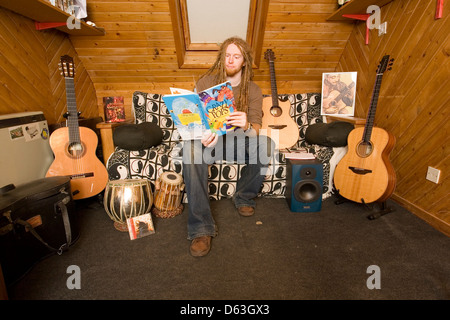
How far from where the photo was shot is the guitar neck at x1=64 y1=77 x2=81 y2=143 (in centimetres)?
170

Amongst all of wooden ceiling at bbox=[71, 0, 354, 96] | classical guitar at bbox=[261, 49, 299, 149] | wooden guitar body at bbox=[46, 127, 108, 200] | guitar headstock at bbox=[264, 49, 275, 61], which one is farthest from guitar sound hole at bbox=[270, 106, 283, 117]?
wooden guitar body at bbox=[46, 127, 108, 200]

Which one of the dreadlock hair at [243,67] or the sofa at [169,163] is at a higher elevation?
the dreadlock hair at [243,67]

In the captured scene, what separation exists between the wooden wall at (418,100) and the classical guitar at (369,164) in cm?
22

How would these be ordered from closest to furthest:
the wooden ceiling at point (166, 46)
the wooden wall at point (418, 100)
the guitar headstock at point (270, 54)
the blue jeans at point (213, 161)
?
the blue jeans at point (213, 161) < the wooden wall at point (418, 100) < the wooden ceiling at point (166, 46) < the guitar headstock at point (270, 54)

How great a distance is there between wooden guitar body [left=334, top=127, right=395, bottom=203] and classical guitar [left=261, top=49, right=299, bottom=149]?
19.2 inches

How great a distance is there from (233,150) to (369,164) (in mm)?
941

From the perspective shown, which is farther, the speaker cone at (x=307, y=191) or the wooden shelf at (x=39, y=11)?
the speaker cone at (x=307, y=191)

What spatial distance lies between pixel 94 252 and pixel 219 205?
0.88 meters

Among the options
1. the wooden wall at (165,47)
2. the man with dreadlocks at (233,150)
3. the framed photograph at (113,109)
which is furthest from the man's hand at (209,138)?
the wooden wall at (165,47)

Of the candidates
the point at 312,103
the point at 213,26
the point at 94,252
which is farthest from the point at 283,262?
the point at 213,26

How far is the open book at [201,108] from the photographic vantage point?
1220 millimetres

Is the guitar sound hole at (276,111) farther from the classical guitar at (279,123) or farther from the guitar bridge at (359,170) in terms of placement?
the guitar bridge at (359,170)

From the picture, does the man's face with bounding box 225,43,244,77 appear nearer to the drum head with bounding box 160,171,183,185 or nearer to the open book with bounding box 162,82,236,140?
the open book with bounding box 162,82,236,140
